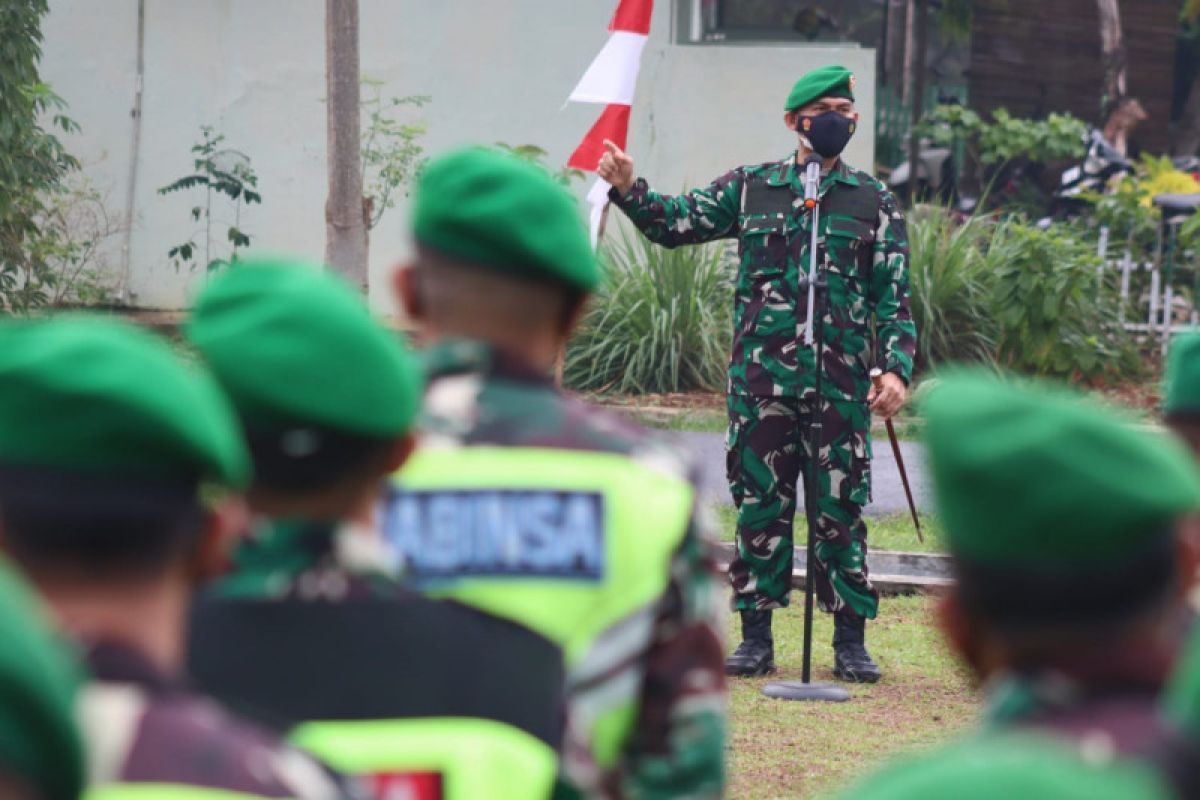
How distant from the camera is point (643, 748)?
265cm

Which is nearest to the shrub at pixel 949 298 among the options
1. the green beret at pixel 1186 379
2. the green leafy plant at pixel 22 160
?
the green leafy plant at pixel 22 160

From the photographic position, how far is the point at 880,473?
40.9 ft

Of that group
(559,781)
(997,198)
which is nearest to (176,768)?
(559,781)

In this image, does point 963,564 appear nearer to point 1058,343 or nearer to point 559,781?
point 559,781

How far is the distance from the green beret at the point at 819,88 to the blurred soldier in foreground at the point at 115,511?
542cm

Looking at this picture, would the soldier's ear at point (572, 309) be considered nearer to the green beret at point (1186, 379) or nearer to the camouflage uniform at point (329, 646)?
the camouflage uniform at point (329, 646)

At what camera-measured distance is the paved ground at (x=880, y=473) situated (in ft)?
37.9

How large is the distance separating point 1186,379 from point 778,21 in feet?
55.8

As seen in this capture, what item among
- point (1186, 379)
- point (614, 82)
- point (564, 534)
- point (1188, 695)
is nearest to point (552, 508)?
point (564, 534)

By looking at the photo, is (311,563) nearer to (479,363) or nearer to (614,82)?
(479,363)

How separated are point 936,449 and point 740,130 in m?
14.0

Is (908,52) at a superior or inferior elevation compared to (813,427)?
superior

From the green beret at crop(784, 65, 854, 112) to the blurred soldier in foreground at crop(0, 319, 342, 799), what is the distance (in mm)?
5416

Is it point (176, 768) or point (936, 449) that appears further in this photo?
point (936, 449)
